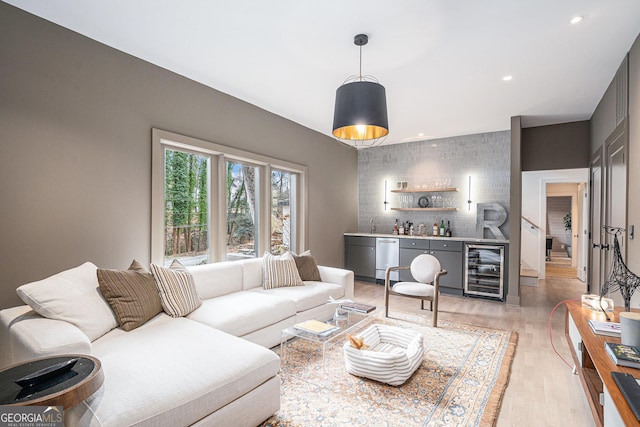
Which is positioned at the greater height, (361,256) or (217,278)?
(217,278)

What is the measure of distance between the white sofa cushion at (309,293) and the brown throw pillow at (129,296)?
124 cm

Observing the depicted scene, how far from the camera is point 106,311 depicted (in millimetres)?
2150

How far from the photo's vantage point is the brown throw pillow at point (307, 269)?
399 centimetres

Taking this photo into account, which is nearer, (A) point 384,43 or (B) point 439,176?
(A) point 384,43

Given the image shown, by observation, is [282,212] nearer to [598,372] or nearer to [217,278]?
[217,278]

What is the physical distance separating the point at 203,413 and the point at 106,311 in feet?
3.51

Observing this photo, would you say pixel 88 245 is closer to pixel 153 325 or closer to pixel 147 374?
pixel 153 325

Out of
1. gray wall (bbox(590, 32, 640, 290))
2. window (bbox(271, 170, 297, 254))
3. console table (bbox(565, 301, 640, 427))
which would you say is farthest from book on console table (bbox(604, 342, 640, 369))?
window (bbox(271, 170, 297, 254))

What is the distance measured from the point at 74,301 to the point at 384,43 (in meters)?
2.90

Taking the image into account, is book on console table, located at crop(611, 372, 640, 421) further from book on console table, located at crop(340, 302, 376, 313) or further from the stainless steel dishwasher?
the stainless steel dishwasher

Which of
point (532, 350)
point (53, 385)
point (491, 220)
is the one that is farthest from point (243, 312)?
point (491, 220)

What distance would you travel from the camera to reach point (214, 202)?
3793mm

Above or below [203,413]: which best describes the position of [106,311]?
above

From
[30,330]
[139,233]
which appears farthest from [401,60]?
[30,330]
